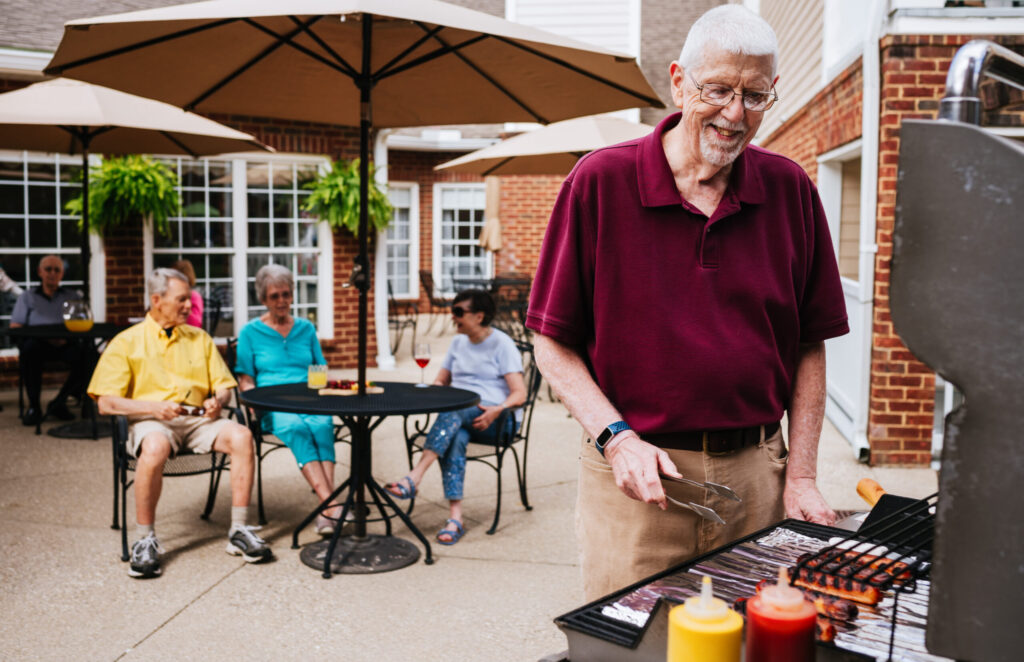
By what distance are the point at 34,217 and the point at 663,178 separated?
9.58 meters

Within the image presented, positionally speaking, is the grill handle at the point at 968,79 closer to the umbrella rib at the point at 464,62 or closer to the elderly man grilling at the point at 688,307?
the elderly man grilling at the point at 688,307

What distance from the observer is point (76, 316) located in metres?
7.36

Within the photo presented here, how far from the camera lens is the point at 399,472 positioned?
651cm

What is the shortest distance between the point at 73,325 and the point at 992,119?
6956 mm

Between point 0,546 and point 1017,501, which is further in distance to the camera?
point 0,546

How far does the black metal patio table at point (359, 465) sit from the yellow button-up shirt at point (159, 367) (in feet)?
1.00

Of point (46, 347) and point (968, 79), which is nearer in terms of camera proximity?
point (968, 79)

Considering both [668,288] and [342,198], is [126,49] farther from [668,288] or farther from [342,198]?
[342,198]

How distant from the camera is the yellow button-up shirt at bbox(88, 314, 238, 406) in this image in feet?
15.6

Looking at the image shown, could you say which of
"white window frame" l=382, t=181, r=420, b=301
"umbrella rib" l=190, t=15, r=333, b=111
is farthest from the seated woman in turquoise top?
"white window frame" l=382, t=181, r=420, b=301

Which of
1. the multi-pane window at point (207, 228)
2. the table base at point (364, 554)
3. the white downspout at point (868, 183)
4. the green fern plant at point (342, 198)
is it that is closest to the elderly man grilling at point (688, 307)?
the table base at point (364, 554)

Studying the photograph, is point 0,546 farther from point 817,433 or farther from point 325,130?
point 325,130

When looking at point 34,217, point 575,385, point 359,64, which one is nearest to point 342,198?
point 34,217

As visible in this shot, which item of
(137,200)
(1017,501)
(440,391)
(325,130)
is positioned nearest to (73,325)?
(137,200)
